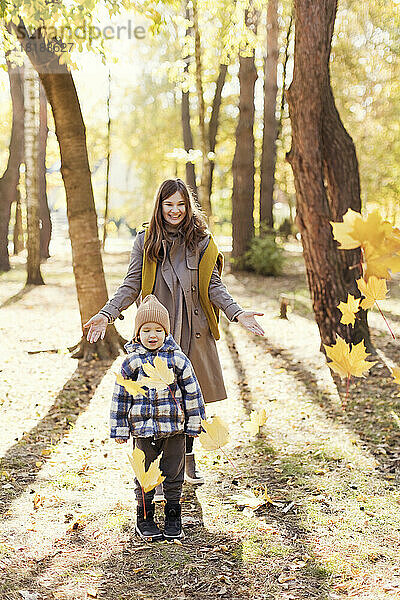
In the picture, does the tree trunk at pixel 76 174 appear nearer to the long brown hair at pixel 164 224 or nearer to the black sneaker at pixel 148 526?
the long brown hair at pixel 164 224

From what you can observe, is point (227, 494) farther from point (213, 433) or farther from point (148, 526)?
point (213, 433)

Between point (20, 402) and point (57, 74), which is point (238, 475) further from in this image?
point (57, 74)

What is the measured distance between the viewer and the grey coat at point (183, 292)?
4238 mm

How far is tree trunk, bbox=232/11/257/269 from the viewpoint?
15.9 m

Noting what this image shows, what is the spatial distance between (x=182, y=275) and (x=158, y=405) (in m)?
0.95

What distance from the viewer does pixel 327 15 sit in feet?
23.5

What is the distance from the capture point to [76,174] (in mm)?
7883

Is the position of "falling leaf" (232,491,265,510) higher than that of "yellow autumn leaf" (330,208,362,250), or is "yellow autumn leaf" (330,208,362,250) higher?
"yellow autumn leaf" (330,208,362,250)

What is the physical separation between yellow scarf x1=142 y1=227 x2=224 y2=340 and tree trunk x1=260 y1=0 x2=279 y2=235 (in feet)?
43.1

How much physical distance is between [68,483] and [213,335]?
5.01 feet

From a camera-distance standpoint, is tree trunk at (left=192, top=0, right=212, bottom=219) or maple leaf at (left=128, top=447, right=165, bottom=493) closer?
maple leaf at (left=128, top=447, right=165, bottom=493)

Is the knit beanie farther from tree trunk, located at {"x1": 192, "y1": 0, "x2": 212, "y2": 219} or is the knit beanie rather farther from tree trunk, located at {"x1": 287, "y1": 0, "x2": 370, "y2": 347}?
tree trunk, located at {"x1": 192, "y1": 0, "x2": 212, "y2": 219}

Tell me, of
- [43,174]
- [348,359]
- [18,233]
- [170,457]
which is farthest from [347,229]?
[18,233]

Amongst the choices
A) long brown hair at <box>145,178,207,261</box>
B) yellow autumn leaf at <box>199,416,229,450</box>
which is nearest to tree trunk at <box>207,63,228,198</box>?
long brown hair at <box>145,178,207,261</box>
